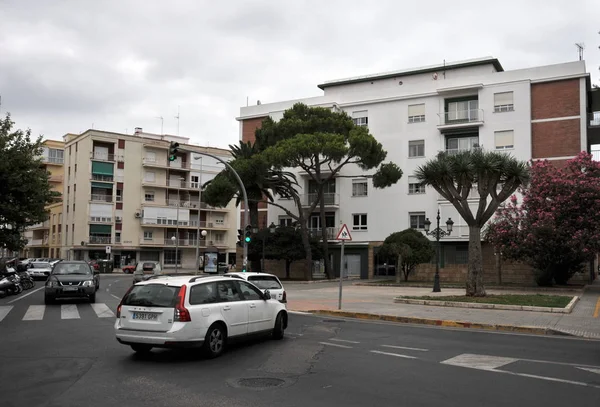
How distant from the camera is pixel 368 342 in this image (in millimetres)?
11547

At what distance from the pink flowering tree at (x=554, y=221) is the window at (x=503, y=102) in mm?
12657

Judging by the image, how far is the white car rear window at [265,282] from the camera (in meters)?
16.4

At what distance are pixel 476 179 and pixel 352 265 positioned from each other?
2876cm

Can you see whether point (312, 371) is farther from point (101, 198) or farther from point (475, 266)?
point (101, 198)

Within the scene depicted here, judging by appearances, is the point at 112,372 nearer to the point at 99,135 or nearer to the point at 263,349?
the point at 263,349

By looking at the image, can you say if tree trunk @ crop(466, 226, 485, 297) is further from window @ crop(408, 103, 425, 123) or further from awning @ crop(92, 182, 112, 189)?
awning @ crop(92, 182, 112, 189)

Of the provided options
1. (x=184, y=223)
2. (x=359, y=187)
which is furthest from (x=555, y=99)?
(x=184, y=223)

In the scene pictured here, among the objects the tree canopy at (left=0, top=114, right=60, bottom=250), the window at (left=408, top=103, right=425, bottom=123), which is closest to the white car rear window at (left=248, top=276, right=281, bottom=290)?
the tree canopy at (left=0, top=114, right=60, bottom=250)

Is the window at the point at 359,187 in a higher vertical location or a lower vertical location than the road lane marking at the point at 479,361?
higher

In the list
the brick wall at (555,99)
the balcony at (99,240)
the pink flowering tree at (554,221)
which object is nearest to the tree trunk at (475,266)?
the pink flowering tree at (554,221)

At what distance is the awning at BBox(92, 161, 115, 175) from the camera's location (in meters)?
69.0

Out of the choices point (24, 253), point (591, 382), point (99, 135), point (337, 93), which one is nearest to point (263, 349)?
point (591, 382)

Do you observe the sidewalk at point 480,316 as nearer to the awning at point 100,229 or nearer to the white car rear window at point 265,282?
the white car rear window at point 265,282

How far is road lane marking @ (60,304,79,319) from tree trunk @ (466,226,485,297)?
14.1 metres
